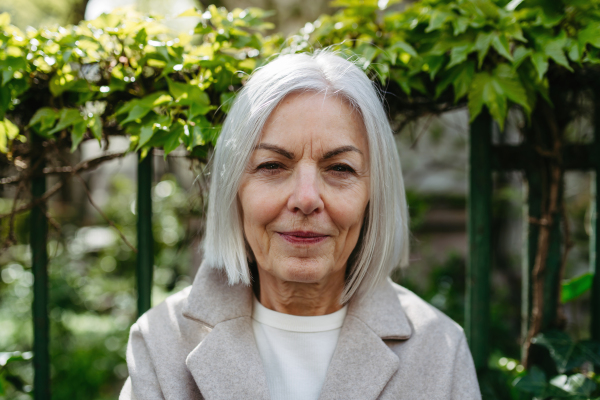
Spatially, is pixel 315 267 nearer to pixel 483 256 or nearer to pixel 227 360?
pixel 227 360

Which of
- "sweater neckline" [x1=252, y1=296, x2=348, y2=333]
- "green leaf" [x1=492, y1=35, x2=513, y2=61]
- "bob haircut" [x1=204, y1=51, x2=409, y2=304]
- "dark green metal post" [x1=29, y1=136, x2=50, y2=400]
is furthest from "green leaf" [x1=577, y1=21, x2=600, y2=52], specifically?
"dark green metal post" [x1=29, y1=136, x2=50, y2=400]

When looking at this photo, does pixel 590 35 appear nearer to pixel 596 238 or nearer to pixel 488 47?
pixel 488 47

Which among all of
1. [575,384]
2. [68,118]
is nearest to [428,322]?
[575,384]

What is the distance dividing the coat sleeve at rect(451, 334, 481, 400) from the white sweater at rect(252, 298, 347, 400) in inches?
17.2

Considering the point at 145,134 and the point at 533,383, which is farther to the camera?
the point at 533,383

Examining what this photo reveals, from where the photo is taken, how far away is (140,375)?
4.62 feet

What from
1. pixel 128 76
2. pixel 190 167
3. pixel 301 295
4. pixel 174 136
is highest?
pixel 128 76

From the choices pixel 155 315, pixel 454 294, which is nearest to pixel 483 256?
pixel 155 315

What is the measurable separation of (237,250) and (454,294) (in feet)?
10.9

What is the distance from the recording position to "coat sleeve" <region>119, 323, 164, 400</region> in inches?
54.5

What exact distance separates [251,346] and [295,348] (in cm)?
17

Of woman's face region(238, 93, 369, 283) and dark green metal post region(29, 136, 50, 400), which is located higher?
woman's face region(238, 93, 369, 283)

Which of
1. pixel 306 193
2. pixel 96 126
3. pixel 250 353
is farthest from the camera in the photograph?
pixel 96 126

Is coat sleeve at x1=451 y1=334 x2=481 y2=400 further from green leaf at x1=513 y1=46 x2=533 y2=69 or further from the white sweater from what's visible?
green leaf at x1=513 y1=46 x2=533 y2=69
